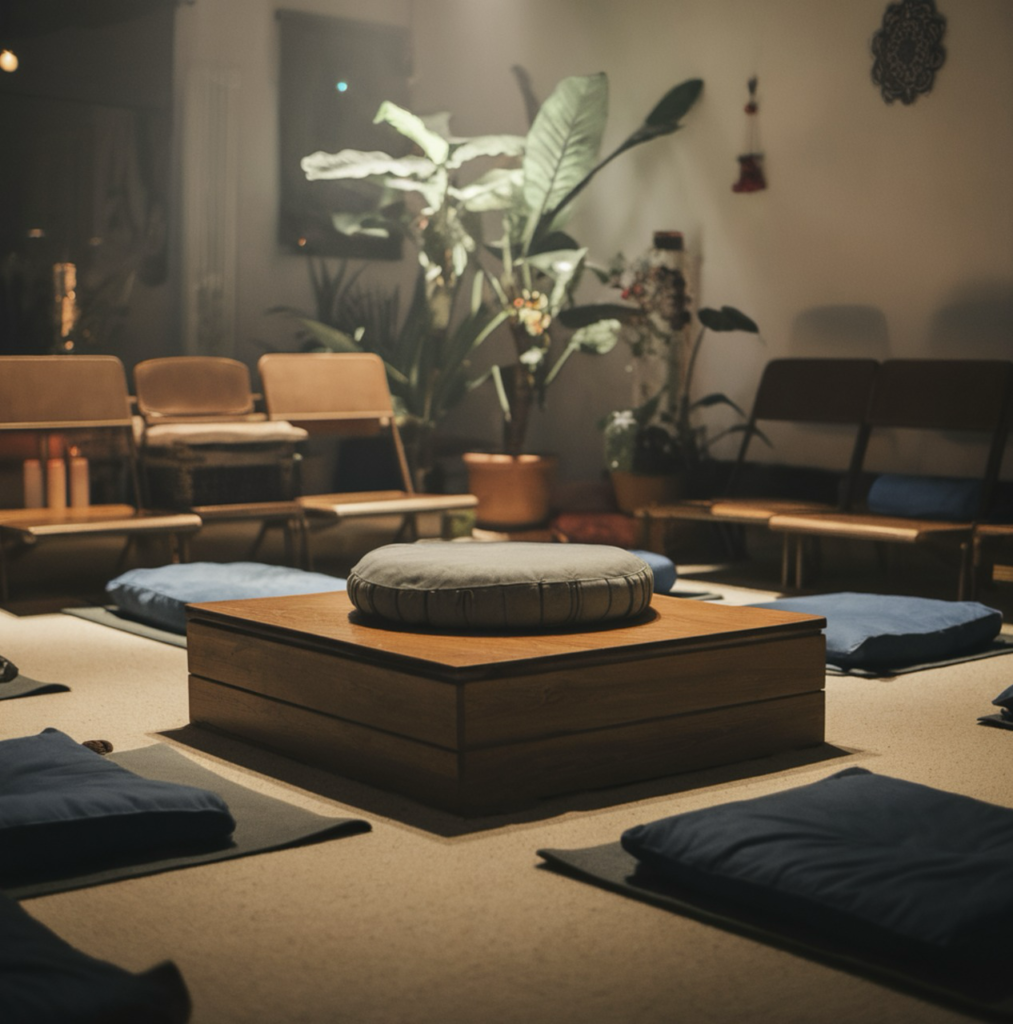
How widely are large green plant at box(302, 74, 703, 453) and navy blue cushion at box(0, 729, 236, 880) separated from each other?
14.9 feet

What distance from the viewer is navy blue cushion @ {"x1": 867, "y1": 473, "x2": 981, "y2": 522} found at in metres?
5.20

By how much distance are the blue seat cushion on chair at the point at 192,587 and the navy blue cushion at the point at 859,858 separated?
2.28m

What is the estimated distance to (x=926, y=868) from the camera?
1.93m

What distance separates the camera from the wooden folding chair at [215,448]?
5613 millimetres

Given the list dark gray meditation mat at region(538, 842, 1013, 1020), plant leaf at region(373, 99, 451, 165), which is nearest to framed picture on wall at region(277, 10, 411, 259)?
plant leaf at region(373, 99, 451, 165)

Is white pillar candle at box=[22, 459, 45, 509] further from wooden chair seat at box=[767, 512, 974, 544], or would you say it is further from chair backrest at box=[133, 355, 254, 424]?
wooden chair seat at box=[767, 512, 974, 544]

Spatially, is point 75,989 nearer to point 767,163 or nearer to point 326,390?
point 326,390

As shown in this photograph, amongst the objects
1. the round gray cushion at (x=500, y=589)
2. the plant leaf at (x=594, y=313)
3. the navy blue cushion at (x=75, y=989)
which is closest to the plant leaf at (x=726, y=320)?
the plant leaf at (x=594, y=313)

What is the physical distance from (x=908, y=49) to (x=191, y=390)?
3344 mm

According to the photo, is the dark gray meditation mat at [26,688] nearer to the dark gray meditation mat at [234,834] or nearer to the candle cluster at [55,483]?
the dark gray meditation mat at [234,834]

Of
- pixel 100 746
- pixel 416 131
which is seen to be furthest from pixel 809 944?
pixel 416 131

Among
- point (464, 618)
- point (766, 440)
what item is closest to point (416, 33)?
point (766, 440)

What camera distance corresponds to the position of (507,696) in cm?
260

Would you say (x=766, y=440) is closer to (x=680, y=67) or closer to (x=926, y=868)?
(x=680, y=67)
